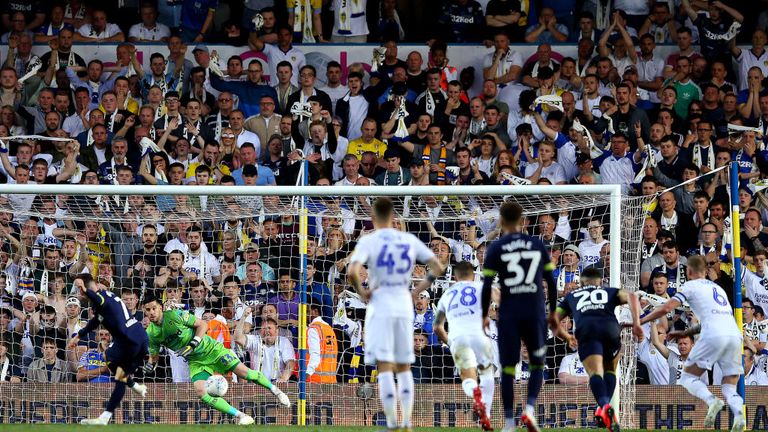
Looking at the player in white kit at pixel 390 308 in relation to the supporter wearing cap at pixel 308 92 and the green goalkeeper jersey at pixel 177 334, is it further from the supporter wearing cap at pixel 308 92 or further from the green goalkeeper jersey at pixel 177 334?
the supporter wearing cap at pixel 308 92

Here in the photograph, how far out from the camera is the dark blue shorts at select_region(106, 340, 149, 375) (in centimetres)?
1509

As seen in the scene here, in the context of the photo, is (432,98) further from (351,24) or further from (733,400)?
(733,400)

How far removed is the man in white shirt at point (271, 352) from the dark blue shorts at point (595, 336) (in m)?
4.51

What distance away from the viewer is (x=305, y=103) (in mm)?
19984

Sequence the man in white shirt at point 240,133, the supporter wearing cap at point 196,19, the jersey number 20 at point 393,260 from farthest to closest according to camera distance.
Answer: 1. the supporter wearing cap at point 196,19
2. the man in white shirt at point 240,133
3. the jersey number 20 at point 393,260

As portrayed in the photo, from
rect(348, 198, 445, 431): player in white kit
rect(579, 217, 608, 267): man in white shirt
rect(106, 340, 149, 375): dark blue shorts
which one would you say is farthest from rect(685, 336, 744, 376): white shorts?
rect(106, 340, 149, 375): dark blue shorts

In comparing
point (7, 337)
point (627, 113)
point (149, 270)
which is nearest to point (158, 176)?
point (149, 270)

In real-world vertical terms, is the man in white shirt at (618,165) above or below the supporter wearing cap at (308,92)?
below

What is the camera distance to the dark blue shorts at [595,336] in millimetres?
13219

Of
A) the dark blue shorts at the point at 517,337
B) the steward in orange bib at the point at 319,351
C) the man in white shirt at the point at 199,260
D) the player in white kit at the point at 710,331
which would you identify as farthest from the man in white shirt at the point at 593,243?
the dark blue shorts at the point at 517,337

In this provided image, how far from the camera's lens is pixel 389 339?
10.8 meters

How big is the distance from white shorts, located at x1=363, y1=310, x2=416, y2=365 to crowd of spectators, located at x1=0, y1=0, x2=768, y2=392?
5.26m

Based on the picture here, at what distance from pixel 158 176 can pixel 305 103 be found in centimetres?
263

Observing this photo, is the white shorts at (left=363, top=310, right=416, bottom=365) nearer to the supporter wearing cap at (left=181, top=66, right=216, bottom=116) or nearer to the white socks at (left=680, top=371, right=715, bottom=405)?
the white socks at (left=680, top=371, right=715, bottom=405)
